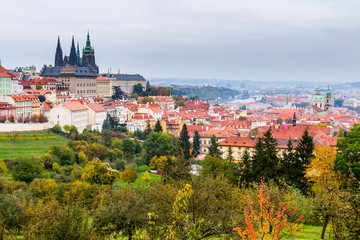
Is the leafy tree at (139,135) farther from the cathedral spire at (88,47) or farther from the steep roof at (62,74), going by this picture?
the cathedral spire at (88,47)

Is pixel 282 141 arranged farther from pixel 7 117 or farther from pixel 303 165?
pixel 7 117

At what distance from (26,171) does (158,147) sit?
2161 centimetres

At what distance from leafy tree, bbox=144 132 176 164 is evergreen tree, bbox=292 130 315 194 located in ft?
91.8

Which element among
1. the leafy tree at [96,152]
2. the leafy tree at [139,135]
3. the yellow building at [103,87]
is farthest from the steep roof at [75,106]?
the yellow building at [103,87]

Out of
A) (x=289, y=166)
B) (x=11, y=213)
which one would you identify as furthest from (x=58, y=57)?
(x=11, y=213)

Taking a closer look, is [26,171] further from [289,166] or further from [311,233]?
[311,233]

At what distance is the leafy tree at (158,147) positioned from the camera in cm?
5865

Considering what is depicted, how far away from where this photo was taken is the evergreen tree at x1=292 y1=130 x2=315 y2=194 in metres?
31.5

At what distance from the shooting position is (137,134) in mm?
76625

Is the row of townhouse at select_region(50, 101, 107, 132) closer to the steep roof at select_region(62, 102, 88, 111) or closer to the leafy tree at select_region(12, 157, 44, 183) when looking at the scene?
the steep roof at select_region(62, 102, 88, 111)

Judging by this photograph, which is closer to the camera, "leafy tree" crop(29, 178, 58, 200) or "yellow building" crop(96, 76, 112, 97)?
"leafy tree" crop(29, 178, 58, 200)

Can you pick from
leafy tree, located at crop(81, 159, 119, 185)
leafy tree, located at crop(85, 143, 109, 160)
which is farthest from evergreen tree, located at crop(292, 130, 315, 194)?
leafy tree, located at crop(85, 143, 109, 160)

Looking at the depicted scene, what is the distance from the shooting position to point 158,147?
195 feet

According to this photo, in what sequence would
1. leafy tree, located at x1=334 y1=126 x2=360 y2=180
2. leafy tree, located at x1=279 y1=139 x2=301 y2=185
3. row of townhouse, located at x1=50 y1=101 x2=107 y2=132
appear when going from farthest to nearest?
row of townhouse, located at x1=50 y1=101 x2=107 y2=132 < leafy tree, located at x1=279 y1=139 x2=301 y2=185 < leafy tree, located at x1=334 y1=126 x2=360 y2=180
